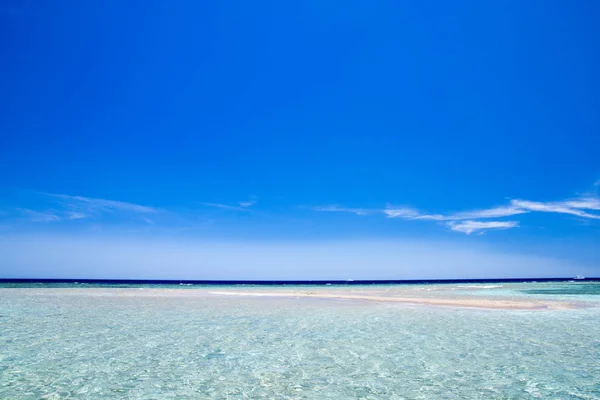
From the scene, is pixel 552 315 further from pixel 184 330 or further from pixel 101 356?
pixel 101 356

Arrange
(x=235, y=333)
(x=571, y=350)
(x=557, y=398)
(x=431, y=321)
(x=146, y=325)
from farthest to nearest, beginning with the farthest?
(x=431, y=321)
(x=146, y=325)
(x=235, y=333)
(x=571, y=350)
(x=557, y=398)

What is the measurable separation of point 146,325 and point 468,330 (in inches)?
534

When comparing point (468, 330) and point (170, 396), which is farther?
point (468, 330)

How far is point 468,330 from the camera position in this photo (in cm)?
1628

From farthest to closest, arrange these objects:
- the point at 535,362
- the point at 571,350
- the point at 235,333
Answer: the point at 235,333, the point at 571,350, the point at 535,362

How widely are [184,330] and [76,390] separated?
8.01 meters

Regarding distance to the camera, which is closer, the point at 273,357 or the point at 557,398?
the point at 557,398

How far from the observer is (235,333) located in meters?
15.4

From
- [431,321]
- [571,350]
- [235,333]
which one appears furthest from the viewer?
[431,321]

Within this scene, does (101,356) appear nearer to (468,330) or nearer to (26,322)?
(26,322)

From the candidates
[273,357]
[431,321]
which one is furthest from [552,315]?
[273,357]

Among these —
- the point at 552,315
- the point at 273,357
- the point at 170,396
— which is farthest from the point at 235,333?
the point at 552,315

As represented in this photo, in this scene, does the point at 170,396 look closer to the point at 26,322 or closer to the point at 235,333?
the point at 235,333

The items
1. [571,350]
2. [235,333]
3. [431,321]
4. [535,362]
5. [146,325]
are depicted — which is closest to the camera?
[535,362]
